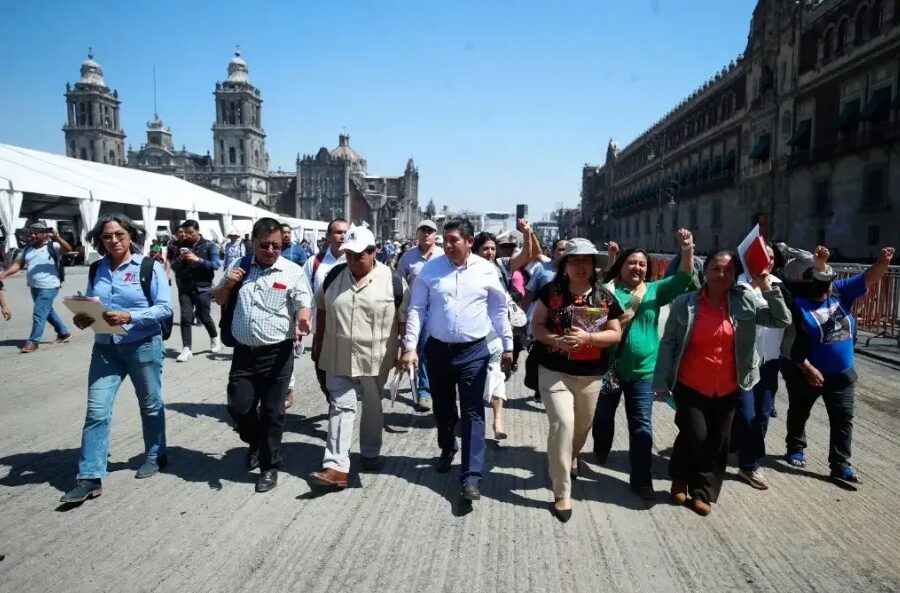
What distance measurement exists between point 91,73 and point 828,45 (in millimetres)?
125133

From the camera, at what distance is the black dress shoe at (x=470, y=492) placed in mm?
3846

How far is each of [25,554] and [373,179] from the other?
112m

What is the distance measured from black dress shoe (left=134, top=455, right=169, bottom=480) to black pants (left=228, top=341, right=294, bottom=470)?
0.73m

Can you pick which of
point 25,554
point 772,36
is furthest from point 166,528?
point 772,36

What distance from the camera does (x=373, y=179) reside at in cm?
11181

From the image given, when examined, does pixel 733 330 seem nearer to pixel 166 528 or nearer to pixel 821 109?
pixel 166 528

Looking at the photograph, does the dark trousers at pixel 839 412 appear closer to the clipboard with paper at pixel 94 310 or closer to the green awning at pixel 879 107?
the clipboard with paper at pixel 94 310

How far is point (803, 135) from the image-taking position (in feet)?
104

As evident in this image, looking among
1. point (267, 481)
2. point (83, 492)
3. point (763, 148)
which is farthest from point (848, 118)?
point (83, 492)

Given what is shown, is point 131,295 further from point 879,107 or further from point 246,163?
point 246,163

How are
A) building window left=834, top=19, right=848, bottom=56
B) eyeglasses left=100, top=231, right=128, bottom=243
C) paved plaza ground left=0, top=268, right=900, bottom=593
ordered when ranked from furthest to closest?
1. building window left=834, top=19, right=848, bottom=56
2. eyeglasses left=100, top=231, right=128, bottom=243
3. paved plaza ground left=0, top=268, right=900, bottom=593

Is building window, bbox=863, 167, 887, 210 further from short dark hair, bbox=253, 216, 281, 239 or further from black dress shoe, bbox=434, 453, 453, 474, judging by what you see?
short dark hair, bbox=253, 216, 281, 239

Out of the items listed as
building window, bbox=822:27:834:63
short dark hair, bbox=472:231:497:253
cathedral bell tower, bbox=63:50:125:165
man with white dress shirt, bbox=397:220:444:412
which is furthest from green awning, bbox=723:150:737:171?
cathedral bell tower, bbox=63:50:125:165

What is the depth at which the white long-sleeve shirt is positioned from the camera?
13.5 feet
